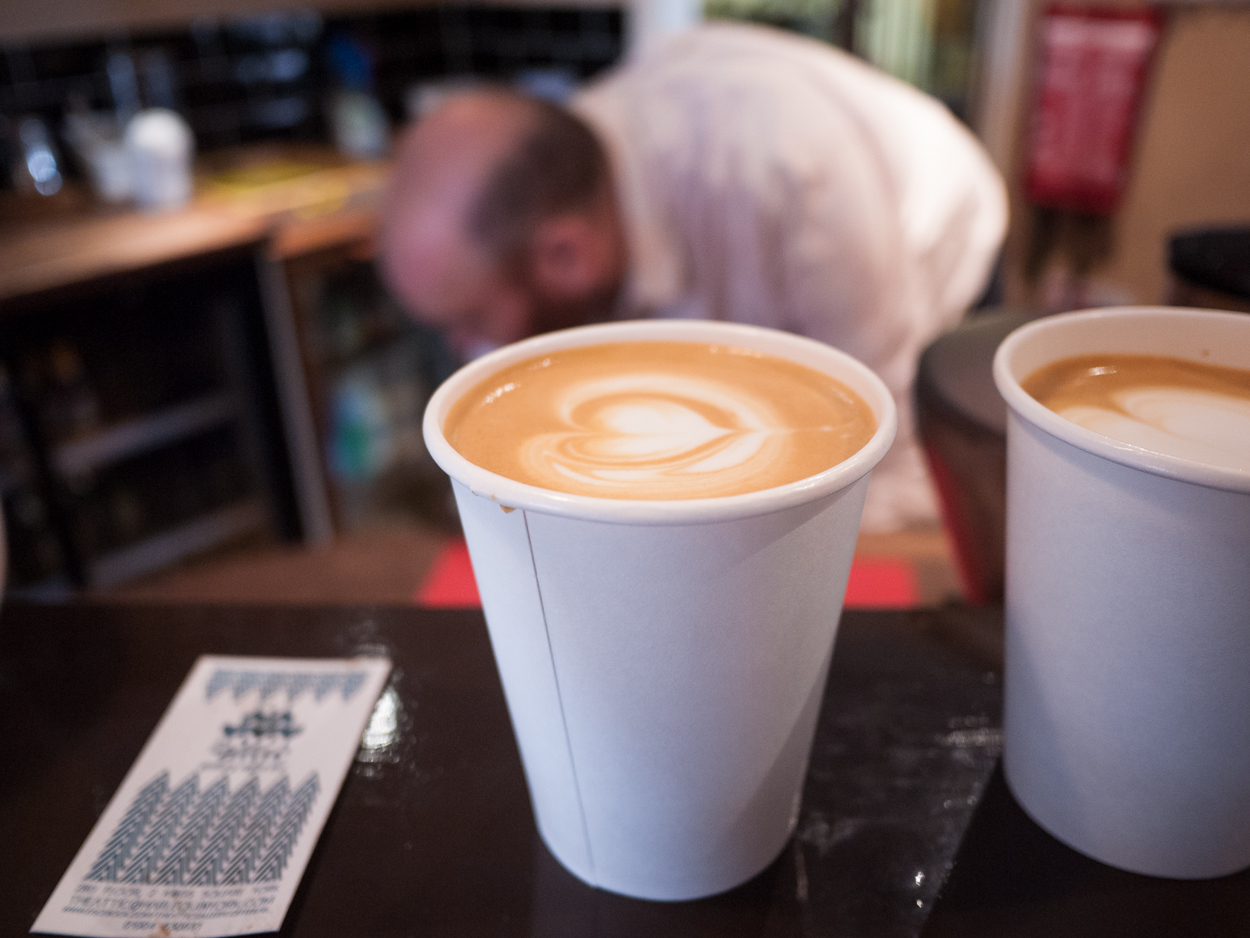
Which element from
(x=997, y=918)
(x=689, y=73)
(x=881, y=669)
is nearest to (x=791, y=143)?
(x=689, y=73)

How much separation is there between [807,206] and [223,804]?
1.57 m

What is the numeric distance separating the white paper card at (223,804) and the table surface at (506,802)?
0.02 m

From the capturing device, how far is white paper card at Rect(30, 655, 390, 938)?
517mm

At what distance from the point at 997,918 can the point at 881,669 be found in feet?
0.71

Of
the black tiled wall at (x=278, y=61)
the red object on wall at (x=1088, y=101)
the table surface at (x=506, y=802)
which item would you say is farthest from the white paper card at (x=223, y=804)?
the red object on wall at (x=1088, y=101)

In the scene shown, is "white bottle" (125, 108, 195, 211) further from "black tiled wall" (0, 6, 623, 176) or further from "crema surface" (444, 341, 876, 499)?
"crema surface" (444, 341, 876, 499)

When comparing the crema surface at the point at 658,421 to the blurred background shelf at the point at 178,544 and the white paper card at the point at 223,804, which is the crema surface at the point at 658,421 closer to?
the white paper card at the point at 223,804

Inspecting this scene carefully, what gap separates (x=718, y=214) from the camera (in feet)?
6.39

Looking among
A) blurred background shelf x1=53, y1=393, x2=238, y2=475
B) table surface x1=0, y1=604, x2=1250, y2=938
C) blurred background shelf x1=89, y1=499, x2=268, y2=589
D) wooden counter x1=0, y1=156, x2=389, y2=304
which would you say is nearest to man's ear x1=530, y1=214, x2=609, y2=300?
wooden counter x1=0, y1=156, x2=389, y2=304

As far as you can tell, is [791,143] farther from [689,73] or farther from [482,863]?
[482,863]

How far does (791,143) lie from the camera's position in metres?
1.83

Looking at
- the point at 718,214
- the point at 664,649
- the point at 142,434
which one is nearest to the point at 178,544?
the point at 142,434

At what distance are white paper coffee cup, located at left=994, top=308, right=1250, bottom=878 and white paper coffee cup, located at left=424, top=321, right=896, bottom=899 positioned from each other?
10 centimetres

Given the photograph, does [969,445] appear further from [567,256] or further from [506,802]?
[567,256]
